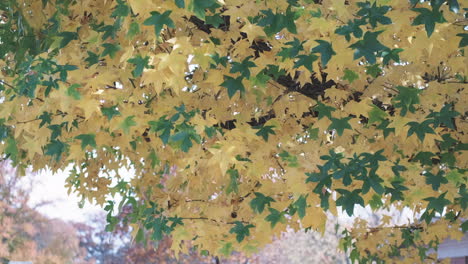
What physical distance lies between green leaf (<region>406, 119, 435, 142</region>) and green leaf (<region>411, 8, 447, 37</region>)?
103 cm

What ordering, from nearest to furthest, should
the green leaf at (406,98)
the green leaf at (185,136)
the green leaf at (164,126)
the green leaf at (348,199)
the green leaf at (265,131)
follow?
the green leaf at (185,136), the green leaf at (348,199), the green leaf at (164,126), the green leaf at (406,98), the green leaf at (265,131)

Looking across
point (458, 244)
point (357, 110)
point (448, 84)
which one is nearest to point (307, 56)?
point (357, 110)

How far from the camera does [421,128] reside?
181 inches

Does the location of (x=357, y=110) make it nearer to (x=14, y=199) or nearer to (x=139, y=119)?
(x=139, y=119)

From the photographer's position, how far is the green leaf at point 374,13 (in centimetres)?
369

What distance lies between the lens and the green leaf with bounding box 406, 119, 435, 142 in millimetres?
4559

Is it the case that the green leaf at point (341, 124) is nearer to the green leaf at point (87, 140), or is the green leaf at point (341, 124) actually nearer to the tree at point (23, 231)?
the green leaf at point (87, 140)

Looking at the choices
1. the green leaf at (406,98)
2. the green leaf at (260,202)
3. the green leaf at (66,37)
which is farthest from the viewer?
the green leaf at (260,202)

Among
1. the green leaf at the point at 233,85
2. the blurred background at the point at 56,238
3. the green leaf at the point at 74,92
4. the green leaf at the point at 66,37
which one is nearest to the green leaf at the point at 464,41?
the green leaf at the point at 233,85

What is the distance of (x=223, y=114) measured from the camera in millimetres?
5316

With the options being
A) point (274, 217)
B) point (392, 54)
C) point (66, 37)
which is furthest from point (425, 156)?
point (66, 37)

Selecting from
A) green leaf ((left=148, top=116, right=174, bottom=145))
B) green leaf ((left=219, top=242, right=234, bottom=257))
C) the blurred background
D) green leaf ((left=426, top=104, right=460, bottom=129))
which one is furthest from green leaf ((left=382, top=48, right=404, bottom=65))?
the blurred background

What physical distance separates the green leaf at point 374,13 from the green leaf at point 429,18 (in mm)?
230

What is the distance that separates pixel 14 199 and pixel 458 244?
18973mm
